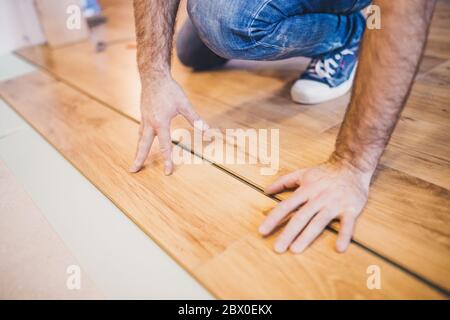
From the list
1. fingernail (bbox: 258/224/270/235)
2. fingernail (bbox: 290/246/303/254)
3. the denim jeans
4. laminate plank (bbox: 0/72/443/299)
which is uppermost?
the denim jeans

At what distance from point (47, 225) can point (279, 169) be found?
573 millimetres

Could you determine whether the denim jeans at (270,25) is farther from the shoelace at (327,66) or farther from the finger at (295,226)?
the finger at (295,226)

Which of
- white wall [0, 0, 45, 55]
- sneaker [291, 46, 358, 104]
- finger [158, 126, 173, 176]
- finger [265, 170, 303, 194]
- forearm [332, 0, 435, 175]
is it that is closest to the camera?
forearm [332, 0, 435, 175]

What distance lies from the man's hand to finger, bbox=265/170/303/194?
2 cm

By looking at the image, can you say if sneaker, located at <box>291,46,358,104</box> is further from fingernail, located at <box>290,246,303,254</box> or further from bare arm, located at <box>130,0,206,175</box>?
fingernail, located at <box>290,246,303,254</box>

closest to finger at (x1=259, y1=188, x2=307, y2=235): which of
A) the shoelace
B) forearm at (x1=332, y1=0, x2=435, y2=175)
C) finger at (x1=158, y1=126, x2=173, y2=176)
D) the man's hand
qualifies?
the man's hand

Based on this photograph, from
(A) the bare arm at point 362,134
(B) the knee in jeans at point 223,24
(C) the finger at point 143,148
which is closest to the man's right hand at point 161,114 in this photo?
(C) the finger at point 143,148

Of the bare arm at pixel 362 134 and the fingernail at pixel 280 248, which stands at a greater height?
the bare arm at pixel 362 134

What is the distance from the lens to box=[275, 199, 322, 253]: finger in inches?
24.9

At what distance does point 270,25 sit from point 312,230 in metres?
0.63

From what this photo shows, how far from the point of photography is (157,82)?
0.91m

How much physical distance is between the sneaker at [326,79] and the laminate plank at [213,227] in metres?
0.48

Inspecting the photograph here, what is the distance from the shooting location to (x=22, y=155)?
106cm

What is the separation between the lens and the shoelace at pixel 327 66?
1179mm
